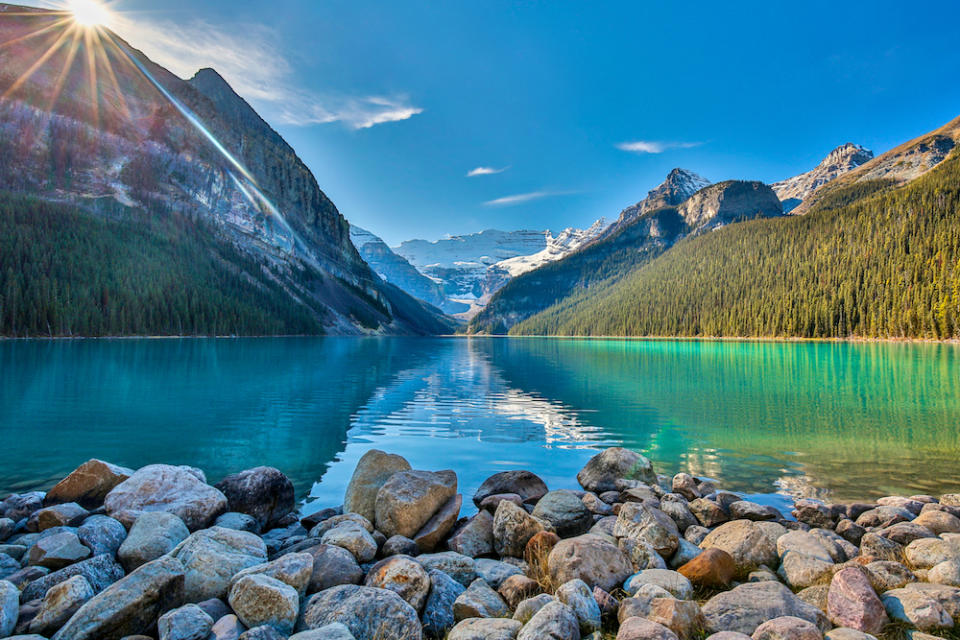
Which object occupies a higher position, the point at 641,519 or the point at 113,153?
the point at 113,153

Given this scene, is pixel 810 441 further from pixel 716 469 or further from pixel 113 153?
pixel 113 153

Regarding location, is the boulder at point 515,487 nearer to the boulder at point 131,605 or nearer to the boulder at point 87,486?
the boulder at point 131,605

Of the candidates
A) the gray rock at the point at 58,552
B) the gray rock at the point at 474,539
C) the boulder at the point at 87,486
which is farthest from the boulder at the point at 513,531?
the boulder at the point at 87,486

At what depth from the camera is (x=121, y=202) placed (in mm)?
158625

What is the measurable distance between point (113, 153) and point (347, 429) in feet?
674

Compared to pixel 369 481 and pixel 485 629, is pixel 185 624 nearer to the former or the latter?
pixel 485 629

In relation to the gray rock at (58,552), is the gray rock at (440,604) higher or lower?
lower

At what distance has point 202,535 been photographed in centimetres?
717

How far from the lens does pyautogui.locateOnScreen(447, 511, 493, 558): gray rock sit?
8.75 m

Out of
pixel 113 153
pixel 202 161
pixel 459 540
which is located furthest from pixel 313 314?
pixel 459 540

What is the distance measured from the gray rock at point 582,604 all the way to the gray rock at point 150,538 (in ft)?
20.0

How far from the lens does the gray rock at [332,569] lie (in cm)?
684

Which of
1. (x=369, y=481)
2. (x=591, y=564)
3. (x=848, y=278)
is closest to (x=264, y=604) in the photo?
(x=591, y=564)

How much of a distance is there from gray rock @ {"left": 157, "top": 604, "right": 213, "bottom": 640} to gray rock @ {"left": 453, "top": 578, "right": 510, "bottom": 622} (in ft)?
9.59
